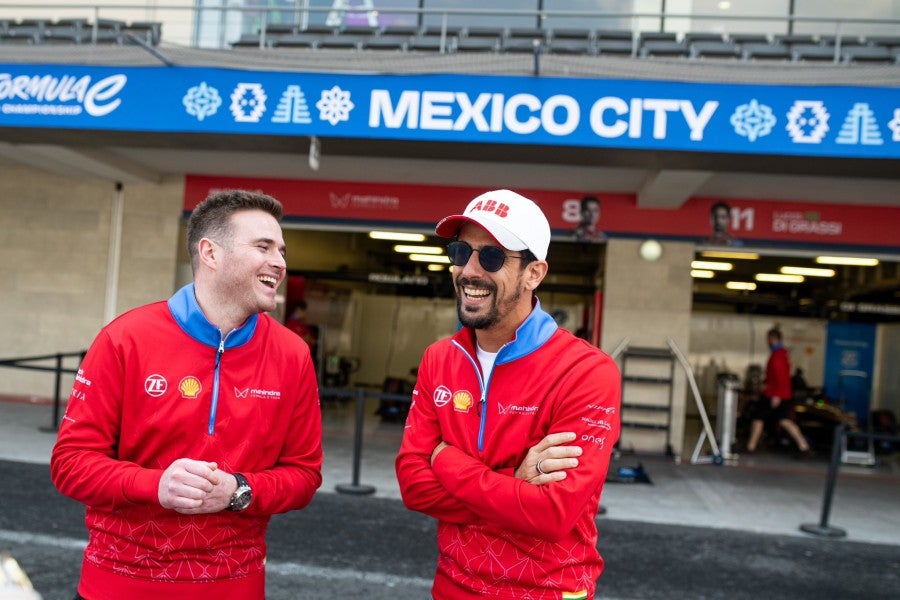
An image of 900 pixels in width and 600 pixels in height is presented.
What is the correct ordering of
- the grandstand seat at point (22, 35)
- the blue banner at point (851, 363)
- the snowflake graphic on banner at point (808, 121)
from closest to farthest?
the snowflake graphic on banner at point (808, 121), the grandstand seat at point (22, 35), the blue banner at point (851, 363)

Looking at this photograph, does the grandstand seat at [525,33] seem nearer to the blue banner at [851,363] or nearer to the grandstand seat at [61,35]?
the grandstand seat at [61,35]

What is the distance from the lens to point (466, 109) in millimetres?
7582

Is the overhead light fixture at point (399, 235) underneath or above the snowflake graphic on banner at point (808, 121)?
underneath

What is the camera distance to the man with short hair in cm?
206

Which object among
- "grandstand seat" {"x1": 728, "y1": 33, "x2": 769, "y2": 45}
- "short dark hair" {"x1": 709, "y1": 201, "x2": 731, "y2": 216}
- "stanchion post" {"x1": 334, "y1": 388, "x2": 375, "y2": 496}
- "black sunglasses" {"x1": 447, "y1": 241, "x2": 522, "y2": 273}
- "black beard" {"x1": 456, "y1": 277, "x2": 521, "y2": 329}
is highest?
"grandstand seat" {"x1": 728, "y1": 33, "x2": 769, "y2": 45}

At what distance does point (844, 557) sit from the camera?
6.01 metres

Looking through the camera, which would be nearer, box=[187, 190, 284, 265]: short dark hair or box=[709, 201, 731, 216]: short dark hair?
box=[187, 190, 284, 265]: short dark hair

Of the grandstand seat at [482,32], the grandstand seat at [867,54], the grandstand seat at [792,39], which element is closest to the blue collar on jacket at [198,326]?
the grandstand seat at [867,54]

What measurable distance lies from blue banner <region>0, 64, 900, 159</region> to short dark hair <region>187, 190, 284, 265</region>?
5477 millimetres

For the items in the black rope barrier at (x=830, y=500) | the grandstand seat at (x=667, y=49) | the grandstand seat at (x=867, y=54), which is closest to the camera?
the black rope barrier at (x=830, y=500)

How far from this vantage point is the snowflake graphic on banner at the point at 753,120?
7234mm

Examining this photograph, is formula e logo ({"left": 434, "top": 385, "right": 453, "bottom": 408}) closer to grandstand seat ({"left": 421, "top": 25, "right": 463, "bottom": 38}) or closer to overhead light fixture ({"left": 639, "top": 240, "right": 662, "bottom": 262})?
overhead light fixture ({"left": 639, "top": 240, "right": 662, "bottom": 262})

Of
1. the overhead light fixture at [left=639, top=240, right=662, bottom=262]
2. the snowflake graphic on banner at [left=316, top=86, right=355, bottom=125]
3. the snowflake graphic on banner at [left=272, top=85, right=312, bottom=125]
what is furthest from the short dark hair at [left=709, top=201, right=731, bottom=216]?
the snowflake graphic on banner at [left=272, top=85, right=312, bottom=125]

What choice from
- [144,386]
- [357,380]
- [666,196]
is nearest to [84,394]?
[144,386]
